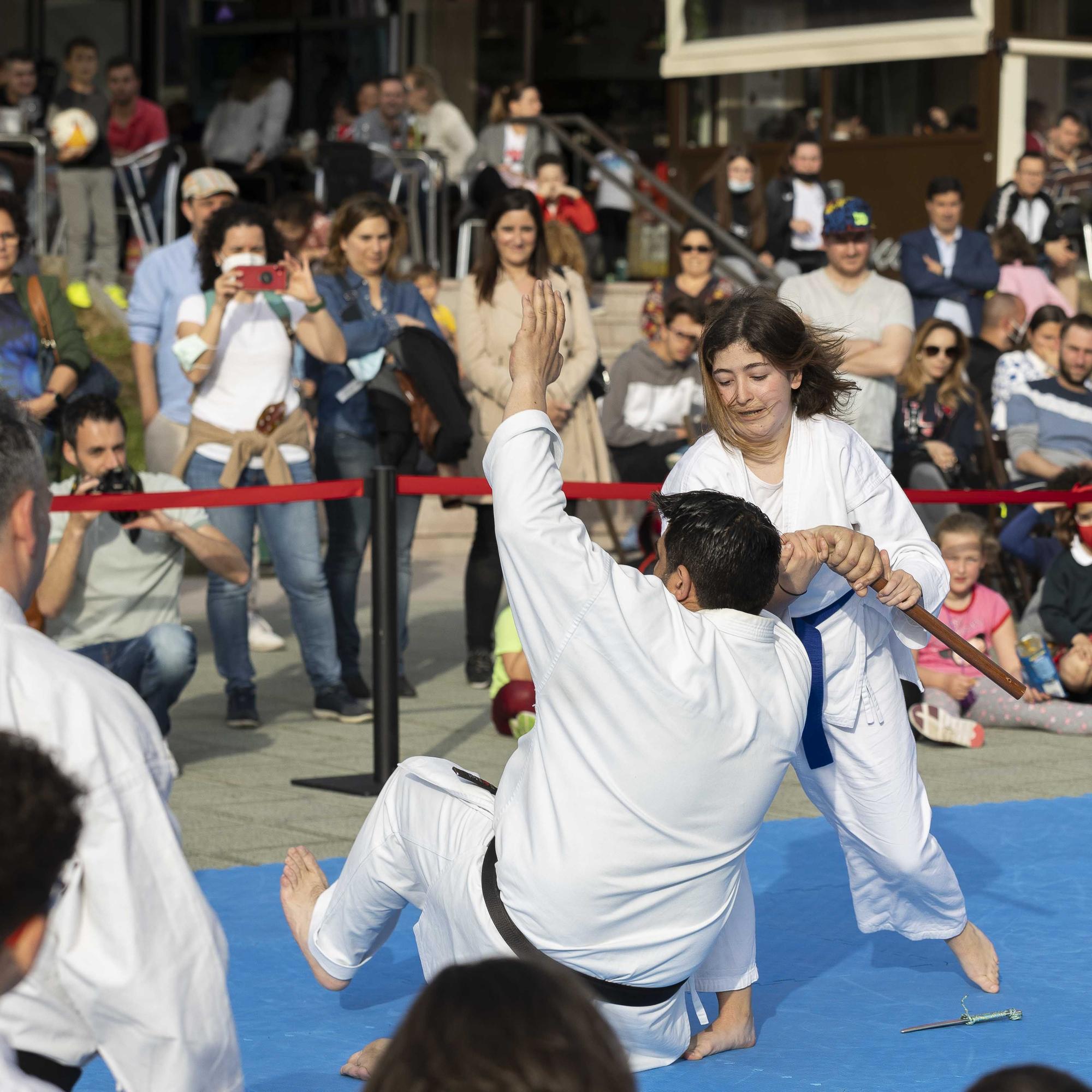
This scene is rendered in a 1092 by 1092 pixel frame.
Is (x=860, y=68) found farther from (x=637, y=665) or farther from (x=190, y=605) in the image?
(x=637, y=665)

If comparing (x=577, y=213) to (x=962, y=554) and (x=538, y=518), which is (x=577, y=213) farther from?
(x=538, y=518)

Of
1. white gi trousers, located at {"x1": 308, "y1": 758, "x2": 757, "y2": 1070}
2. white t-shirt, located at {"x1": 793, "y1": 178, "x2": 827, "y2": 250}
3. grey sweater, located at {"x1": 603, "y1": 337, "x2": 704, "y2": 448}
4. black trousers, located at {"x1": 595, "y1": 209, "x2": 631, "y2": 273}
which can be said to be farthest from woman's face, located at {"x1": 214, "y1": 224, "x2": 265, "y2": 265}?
black trousers, located at {"x1": 595, "y1": 209, "x2": 631, "y2": 273}

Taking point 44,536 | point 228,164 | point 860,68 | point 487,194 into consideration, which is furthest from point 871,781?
point 860,68

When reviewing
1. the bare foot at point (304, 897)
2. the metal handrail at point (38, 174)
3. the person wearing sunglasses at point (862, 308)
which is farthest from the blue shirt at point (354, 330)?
the metal handrail at point (38, 174)

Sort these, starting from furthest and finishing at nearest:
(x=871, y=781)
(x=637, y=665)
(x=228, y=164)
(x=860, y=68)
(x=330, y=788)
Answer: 1. (x=860, y=68)
2. (x=228, y=164)
3. (x=330, y=788)
4. (x=871, y=781)
5. (x=637, y=665)

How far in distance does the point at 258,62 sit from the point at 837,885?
415 inches

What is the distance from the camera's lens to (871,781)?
405 centimetres

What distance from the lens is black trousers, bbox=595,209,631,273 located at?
14.9 meters

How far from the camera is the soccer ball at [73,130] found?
11.6 metres

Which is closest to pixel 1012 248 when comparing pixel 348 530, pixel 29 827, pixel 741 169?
pixel 741 169

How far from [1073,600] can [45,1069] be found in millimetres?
6229

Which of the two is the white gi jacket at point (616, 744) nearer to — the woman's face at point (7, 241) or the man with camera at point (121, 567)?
the man with camera at point (121, 567)

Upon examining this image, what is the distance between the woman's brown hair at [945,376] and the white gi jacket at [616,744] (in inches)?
225

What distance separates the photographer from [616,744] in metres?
3.23
